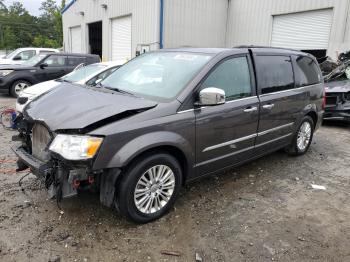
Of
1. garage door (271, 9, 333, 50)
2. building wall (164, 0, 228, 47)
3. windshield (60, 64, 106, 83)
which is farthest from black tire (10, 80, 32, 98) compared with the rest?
garage door (271, 9, 333, 50)

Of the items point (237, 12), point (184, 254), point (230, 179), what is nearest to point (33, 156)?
point (184, 254)

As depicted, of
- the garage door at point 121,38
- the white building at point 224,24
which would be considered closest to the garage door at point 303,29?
the white building at point 224,24

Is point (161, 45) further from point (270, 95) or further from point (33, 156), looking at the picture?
point (33, 156)

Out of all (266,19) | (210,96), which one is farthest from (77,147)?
(266,19)

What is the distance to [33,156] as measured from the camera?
3.36 meters

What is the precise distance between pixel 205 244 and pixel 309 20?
12846mm

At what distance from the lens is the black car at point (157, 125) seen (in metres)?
2.85

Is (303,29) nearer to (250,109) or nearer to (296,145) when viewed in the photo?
(296,145)

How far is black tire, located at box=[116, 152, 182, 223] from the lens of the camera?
298 centimetres

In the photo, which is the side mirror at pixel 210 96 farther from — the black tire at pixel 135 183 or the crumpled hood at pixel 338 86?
the crumpled hood at pixel 338 86

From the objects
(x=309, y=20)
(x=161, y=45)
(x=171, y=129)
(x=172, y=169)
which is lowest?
(x=172, y=169)

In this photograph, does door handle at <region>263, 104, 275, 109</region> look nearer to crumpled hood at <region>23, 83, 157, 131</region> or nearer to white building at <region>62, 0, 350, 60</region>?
crumpled hood at <region>23, 83, 157, 131</region>

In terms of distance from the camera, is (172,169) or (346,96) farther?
(346,96)

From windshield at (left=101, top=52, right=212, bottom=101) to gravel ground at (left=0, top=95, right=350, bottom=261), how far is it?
4.24 feet
